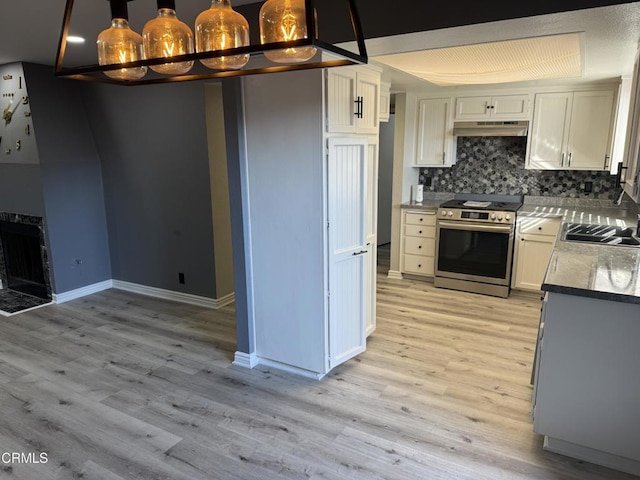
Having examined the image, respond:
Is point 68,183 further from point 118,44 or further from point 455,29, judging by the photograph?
point 455,29

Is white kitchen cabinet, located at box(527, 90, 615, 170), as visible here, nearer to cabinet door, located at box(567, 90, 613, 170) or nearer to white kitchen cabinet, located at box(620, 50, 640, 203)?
cabinet door, located at box(567, 90, 613, 170)

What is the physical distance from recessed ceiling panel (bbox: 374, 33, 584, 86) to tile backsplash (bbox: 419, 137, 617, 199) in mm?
Result: 958

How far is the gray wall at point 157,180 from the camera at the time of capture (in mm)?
4328

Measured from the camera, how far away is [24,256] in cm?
505

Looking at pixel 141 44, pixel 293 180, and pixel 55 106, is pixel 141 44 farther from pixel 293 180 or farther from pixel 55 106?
pixel 55 106

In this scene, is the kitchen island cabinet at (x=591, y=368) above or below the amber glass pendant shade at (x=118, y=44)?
below

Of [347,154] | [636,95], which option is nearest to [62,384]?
[347,154]

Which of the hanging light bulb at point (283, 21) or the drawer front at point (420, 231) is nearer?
the hanging light bulb at point (283, 21)

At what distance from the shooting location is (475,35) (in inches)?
92.4

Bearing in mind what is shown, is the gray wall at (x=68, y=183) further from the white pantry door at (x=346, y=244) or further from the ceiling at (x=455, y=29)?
the white pantry door at (x=346, y=244)

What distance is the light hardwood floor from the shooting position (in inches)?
90.0

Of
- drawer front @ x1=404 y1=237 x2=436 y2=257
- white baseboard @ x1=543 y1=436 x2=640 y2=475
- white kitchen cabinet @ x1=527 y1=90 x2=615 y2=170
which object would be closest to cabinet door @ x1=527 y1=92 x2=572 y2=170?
white kitchen cabinet @ x1=527 y1=90 x2=615 y2=170

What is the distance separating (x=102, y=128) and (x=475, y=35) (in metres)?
4.06

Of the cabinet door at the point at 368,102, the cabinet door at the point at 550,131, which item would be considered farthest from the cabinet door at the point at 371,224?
the cabinet door at the point at 550,131
